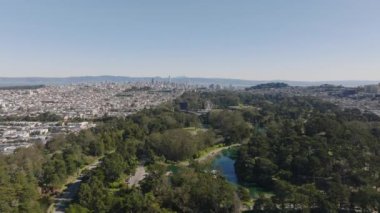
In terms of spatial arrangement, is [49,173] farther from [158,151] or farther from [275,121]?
[275,121]

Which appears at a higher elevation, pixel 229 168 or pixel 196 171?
pixel 196 171

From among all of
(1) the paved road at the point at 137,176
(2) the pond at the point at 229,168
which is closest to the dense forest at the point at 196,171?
(1) the paved road at the point at 137,176

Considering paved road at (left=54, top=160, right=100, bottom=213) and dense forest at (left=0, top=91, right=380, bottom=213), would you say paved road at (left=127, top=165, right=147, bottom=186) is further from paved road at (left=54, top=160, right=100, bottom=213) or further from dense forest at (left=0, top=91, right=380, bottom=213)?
paved road at (left=54, top=160, right=100, bottom=213)

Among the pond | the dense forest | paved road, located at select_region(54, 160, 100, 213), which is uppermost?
the dense forest

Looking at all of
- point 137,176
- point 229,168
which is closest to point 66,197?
point 137,176

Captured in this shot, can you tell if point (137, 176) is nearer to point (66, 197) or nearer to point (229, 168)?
point (66, 197)

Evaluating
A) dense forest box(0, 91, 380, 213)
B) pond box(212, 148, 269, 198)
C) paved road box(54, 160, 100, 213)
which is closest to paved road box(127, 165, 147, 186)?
dense forest box(0, 91, 380, 213)
